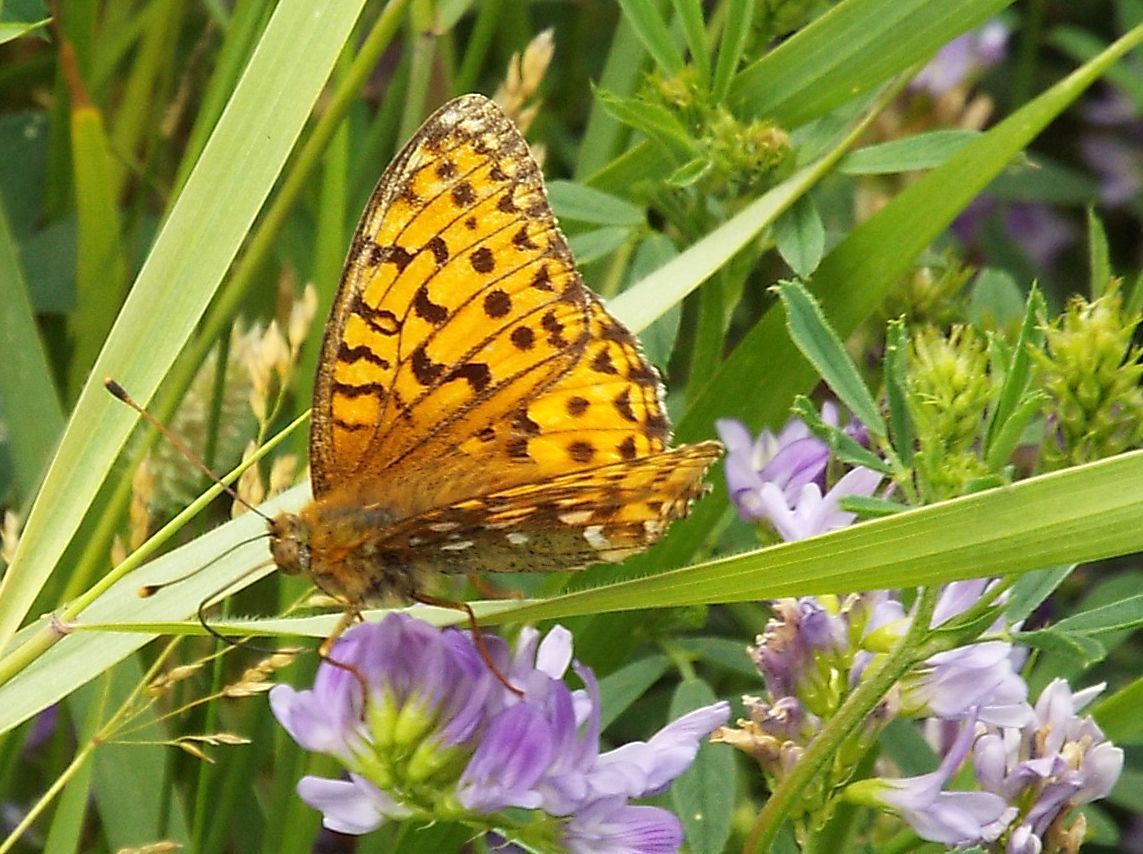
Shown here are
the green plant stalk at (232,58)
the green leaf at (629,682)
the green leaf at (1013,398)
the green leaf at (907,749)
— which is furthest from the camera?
the green plant stalk at (232,58)

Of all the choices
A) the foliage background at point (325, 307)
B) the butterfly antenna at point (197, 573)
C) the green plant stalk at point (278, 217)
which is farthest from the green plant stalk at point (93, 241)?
the butterfly antenna at point (197, 573)

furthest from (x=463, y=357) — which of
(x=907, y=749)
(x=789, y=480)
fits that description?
(x=907, y=749)

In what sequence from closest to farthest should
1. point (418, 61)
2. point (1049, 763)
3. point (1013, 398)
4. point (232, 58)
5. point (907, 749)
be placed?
point (1013, 398) → point (1049, 763) → point (907, 749) → point (232, 58) → point (418, 61)

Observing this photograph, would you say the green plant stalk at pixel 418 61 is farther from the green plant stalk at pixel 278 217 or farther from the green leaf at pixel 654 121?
the green leaf at pixel 654 121

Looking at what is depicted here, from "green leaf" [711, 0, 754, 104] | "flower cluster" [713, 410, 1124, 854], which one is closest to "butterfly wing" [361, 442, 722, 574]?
"flower cluster" [713, 410, 1124, 854]

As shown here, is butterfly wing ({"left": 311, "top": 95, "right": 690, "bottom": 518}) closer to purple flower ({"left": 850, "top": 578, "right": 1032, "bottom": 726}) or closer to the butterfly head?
the butterfly head

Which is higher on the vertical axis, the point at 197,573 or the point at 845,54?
the point at 845,54

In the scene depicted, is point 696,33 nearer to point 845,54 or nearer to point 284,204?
point 845,54
